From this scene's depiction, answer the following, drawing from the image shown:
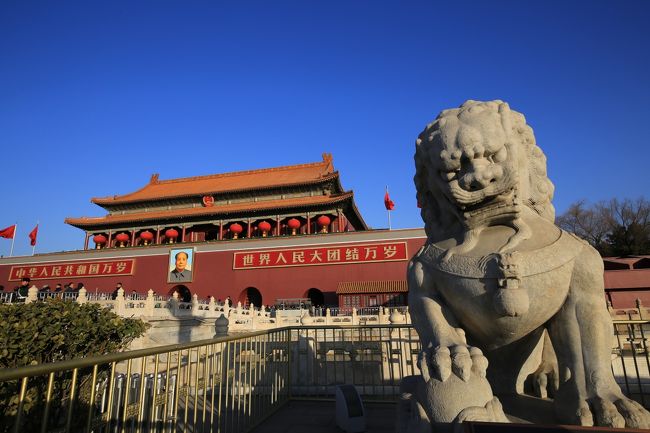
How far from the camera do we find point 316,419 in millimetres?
3848

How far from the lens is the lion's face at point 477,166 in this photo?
196 cm

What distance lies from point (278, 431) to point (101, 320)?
3365 mm

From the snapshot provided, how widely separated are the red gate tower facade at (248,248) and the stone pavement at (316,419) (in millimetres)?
11741

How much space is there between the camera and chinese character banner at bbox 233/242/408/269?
16.9 m

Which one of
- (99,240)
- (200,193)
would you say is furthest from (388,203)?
(99,240)

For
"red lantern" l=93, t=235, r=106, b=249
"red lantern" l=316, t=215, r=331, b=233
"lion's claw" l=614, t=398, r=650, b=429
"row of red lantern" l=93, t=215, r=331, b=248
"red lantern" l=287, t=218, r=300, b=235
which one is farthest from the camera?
"red lantern" l=93, t=235, r=106, b=249

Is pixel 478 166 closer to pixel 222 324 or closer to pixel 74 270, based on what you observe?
pixel 222 324

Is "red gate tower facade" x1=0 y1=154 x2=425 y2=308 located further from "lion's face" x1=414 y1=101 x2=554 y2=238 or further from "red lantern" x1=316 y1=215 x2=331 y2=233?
"lion's face" x1=414 y1=101 x2=554 y2=238

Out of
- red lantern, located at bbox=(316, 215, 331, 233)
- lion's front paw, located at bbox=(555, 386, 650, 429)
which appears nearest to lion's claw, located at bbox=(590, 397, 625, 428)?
lion's front paw, located at bbox=(555, 386, 650, 429)

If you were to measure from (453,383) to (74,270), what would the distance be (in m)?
23.8

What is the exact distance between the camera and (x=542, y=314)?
1.89 m

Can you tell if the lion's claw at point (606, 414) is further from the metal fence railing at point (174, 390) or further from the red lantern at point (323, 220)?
the red lantern at point (323, 220)

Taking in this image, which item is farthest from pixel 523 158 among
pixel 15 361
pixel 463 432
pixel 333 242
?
pixel 333 242

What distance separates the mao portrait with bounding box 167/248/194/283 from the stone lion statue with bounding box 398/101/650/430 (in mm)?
18754
